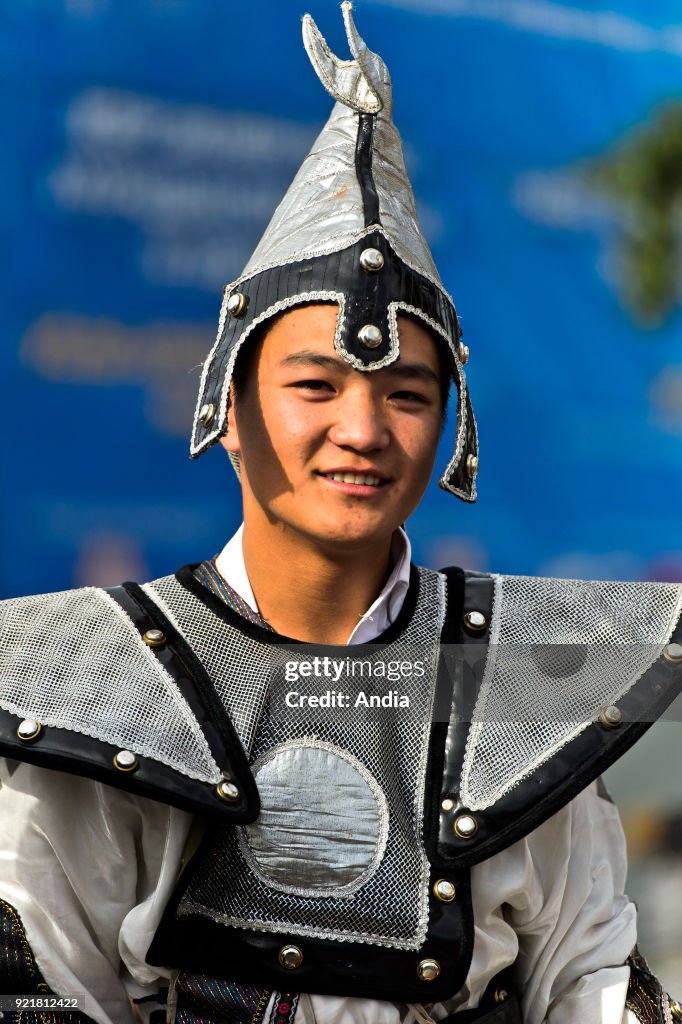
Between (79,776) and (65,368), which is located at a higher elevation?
(65,368)

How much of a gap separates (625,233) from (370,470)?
8.95ft

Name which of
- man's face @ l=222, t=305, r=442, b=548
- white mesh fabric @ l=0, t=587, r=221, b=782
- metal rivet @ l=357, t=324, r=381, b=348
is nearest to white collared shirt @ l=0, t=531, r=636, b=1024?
white mesh fabric @ l=0, t=587, r=221, b=782

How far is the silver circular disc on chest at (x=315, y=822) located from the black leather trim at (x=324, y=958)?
8 centimetres

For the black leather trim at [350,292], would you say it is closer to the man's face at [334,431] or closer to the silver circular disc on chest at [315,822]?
the man's face at [334,431]

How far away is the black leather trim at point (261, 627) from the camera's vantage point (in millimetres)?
2016

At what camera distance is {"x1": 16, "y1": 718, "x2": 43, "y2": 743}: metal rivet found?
5.80ft

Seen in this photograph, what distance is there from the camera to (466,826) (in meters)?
1.85

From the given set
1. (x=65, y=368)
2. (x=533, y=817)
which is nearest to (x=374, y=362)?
(x=533, y=817)

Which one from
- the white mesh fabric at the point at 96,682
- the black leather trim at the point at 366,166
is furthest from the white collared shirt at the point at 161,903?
the black leather trim at the point at 366,166

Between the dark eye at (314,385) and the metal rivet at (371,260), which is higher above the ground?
the metal rivet at (371,260)

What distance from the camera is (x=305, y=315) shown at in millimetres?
1941

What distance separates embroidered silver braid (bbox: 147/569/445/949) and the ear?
0.84 feet

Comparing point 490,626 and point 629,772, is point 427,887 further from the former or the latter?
point 629,772

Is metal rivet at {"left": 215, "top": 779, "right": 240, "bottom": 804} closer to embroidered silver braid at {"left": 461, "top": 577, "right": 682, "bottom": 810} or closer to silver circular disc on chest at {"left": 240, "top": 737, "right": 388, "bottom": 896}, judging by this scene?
silver circular disc on chest at {"left": 240, "top": 737, "right": 388, "bottom": 896}
